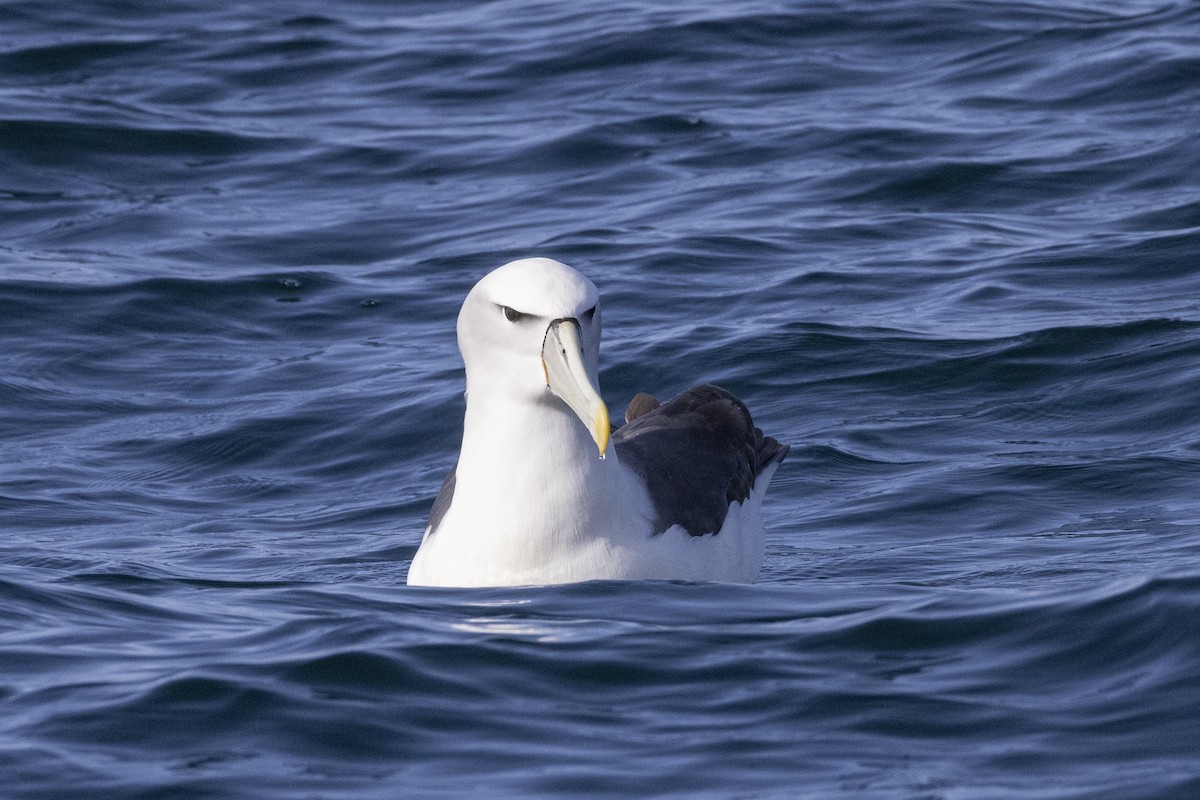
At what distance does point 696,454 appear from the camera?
8.48 metres

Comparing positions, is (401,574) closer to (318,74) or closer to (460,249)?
(460,249)

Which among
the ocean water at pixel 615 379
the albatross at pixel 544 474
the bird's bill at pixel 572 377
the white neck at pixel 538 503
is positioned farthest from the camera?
the white neck at pixel 538 503

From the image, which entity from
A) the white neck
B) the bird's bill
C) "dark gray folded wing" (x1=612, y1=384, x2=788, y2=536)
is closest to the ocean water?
the white neck

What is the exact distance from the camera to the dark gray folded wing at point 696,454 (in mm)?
7906

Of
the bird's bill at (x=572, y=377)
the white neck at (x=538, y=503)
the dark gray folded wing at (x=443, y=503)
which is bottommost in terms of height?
the dark gray folded wing at (x=443, y=503)

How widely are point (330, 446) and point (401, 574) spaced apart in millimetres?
2514

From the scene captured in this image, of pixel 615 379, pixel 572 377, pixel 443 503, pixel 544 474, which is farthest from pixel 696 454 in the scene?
pixel 615 379

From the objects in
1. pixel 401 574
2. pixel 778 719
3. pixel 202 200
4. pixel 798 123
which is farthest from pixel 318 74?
pixel 778 719

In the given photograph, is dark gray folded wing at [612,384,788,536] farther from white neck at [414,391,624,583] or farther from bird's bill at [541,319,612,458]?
bird's bill at [541,319,612,458]

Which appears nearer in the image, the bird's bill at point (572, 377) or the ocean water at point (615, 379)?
the ocean water at point (615, 379)

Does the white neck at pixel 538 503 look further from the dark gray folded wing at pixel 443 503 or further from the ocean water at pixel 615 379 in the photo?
the dark gray folded wing at pixel 443 503

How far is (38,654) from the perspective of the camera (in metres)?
6.45

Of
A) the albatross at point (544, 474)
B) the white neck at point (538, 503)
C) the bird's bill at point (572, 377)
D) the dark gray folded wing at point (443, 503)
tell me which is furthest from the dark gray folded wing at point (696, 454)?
the bird's bill at point (572, 377)

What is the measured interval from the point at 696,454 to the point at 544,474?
138cm
